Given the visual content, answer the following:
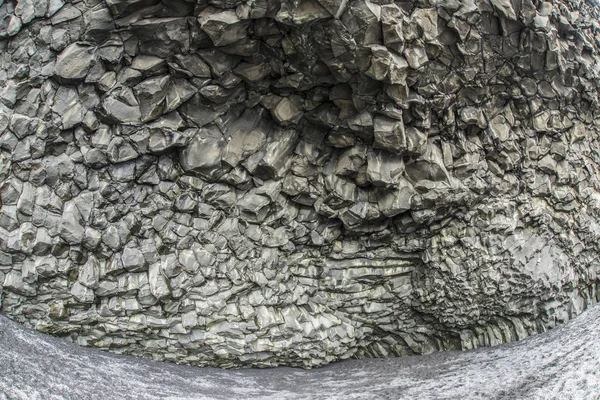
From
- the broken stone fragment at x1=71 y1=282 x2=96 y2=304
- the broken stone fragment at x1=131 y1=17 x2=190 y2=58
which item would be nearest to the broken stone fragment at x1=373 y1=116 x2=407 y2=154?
the broken stone fragment at x1=131 y1=17 x2=190 y2=58

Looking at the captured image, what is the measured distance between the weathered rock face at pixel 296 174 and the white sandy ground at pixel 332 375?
0.78 feet

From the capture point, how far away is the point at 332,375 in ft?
17.3

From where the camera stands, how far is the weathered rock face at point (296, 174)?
4.04m

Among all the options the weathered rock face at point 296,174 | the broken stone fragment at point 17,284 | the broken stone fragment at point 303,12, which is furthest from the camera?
the broken stone fragment at point 17,284

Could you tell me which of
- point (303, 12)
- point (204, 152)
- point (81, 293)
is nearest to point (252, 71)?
point (303, 12)

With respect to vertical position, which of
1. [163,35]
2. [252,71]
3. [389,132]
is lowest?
[389,132]

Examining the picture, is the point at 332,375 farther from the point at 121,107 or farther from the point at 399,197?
the point at 121,107

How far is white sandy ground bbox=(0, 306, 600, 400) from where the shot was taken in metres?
3.66

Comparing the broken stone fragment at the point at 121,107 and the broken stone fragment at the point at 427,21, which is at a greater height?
the broken stone fragment at the point at 427,21

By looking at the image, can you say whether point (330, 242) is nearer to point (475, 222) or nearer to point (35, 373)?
point (475, 222)

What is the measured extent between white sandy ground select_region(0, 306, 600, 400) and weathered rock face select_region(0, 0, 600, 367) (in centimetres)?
24

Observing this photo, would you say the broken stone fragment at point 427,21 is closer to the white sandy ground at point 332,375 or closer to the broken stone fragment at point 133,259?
the white sandy ground at point 332,375

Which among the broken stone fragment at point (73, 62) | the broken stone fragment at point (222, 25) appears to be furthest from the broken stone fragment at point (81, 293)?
the broken stone fragment at point (222, 25)

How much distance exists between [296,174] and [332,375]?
7.95 ft
